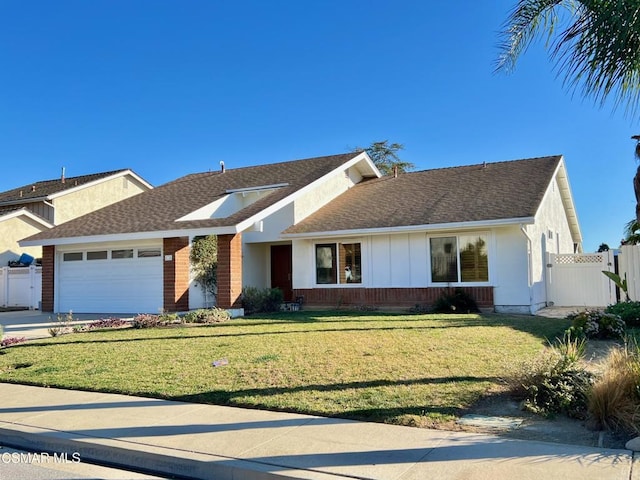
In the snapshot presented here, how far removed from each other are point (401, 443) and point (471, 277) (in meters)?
12.1

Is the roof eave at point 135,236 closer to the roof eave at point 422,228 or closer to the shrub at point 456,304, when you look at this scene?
the roof eave at point 422,228

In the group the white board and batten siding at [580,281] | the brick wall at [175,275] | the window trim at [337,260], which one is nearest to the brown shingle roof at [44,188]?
the brick wall at [175,275]

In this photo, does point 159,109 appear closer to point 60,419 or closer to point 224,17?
point 224,17

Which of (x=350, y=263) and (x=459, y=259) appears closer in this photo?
(x=459, y=259)

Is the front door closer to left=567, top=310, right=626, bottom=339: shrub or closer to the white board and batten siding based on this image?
the white board and batten siding

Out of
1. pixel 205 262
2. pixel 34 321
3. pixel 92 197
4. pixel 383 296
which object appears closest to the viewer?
pixel 34 321

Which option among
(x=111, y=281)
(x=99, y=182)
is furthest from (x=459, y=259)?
(x=99, y=182)

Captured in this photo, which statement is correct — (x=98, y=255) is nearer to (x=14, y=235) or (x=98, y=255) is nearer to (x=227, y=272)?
(x=227, y=272)

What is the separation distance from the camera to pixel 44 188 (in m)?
32.8

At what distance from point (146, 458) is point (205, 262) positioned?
47.8 ft

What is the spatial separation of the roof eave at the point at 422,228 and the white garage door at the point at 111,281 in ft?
16.5

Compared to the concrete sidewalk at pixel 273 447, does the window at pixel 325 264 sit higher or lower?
higher

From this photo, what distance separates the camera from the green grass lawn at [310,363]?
21.9ft

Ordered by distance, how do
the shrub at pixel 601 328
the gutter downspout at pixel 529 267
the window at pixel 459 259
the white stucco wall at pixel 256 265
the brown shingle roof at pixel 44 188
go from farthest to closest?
1. the brown shingle roof at pixel 44 188
2. the white stucco wall at pixel 256 265
3. the window at pixel 459 259
4. the gutter downspout at pixel 529 267
5. the shrub at pixel 601 328
